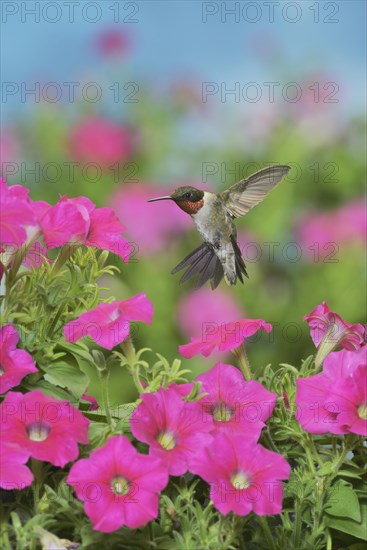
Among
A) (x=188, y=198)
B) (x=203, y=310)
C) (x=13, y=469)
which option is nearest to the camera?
(x=13, y=469)

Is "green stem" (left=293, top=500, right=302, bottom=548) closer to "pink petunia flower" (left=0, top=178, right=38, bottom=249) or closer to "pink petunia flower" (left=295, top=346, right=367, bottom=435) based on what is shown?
"pink petunia flower" (left=295, top=346, right=367, bottom=435)

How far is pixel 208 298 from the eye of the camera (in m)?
3.11

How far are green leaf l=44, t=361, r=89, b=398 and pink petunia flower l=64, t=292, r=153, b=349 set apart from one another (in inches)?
1.6

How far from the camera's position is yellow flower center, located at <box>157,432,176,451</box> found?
859 millimetres

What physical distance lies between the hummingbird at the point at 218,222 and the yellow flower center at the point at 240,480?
1.11 feet

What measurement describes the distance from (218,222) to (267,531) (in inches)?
18.6

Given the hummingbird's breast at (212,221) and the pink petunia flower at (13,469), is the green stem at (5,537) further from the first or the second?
the hummingbird's breast at (212,221)

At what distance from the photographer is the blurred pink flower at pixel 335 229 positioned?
331cm

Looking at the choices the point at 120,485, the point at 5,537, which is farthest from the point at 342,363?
the point at 5,537

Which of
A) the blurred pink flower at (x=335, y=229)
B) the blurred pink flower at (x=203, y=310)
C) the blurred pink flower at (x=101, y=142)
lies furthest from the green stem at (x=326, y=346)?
the blurred pink flower at (x=101, y=142)

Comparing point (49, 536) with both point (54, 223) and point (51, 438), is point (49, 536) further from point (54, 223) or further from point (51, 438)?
point (54, 223)

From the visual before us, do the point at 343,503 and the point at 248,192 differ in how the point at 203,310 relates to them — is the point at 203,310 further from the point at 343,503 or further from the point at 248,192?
the point at 343,503

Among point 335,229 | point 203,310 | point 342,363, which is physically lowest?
point 203,310

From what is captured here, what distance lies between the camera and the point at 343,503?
0.89m
